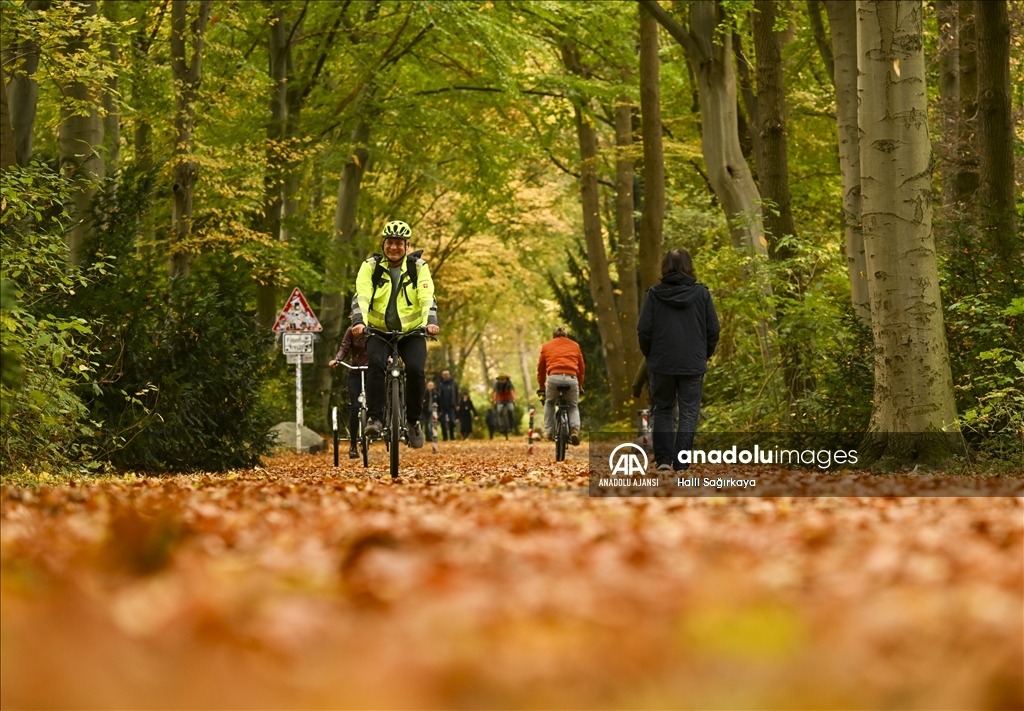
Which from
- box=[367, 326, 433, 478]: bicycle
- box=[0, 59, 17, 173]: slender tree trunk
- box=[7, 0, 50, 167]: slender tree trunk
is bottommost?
box=[367, 326, 433, 478]: bicycle

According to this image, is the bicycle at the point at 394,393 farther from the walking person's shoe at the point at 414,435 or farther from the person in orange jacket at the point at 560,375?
the person in orange jacket at the point at 560,375

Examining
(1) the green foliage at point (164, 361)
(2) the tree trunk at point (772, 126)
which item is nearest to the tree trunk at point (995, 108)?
(2) the tree trunk at point (772, 126)

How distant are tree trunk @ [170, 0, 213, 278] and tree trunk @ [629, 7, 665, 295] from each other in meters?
7.60

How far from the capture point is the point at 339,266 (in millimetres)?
28391

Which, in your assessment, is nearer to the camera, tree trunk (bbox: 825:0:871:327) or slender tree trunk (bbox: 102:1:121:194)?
tree trunk (bbox: 825:0:871:327)

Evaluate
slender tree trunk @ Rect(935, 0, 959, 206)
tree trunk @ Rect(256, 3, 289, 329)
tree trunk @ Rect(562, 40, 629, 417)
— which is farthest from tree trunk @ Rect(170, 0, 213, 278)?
slender tree trunk @ Rect(935, 0, 959, 206)

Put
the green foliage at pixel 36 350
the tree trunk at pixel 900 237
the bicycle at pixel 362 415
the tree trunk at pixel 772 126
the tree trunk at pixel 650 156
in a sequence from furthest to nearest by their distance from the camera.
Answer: the tree trunk at pixel 650 156
the tree trunk at pixel 772 126
the bicycle at pixel 362 415
the tree trunk at pixel 900 237
the green foliage at pixel 36 350

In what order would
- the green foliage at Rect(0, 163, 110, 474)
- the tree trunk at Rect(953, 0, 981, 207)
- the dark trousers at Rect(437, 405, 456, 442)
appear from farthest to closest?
the dark trousers at Rect(437, 405, 456, 442) → the tree trunk at Rect(953, 0, 981, 207) → the green foliage at Rect(0, 163, 110, 474)

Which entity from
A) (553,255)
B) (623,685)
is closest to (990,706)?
(623,685)

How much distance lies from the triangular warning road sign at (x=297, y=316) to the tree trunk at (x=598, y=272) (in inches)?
337

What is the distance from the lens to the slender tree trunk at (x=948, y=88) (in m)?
18.7

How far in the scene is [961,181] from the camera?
17688 millimetres

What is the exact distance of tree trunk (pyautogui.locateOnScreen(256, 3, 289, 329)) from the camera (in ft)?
83.2

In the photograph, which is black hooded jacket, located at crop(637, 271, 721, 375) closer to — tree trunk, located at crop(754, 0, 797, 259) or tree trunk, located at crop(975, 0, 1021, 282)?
tree trunk, located at crop(975, 0, 1021, 282)
